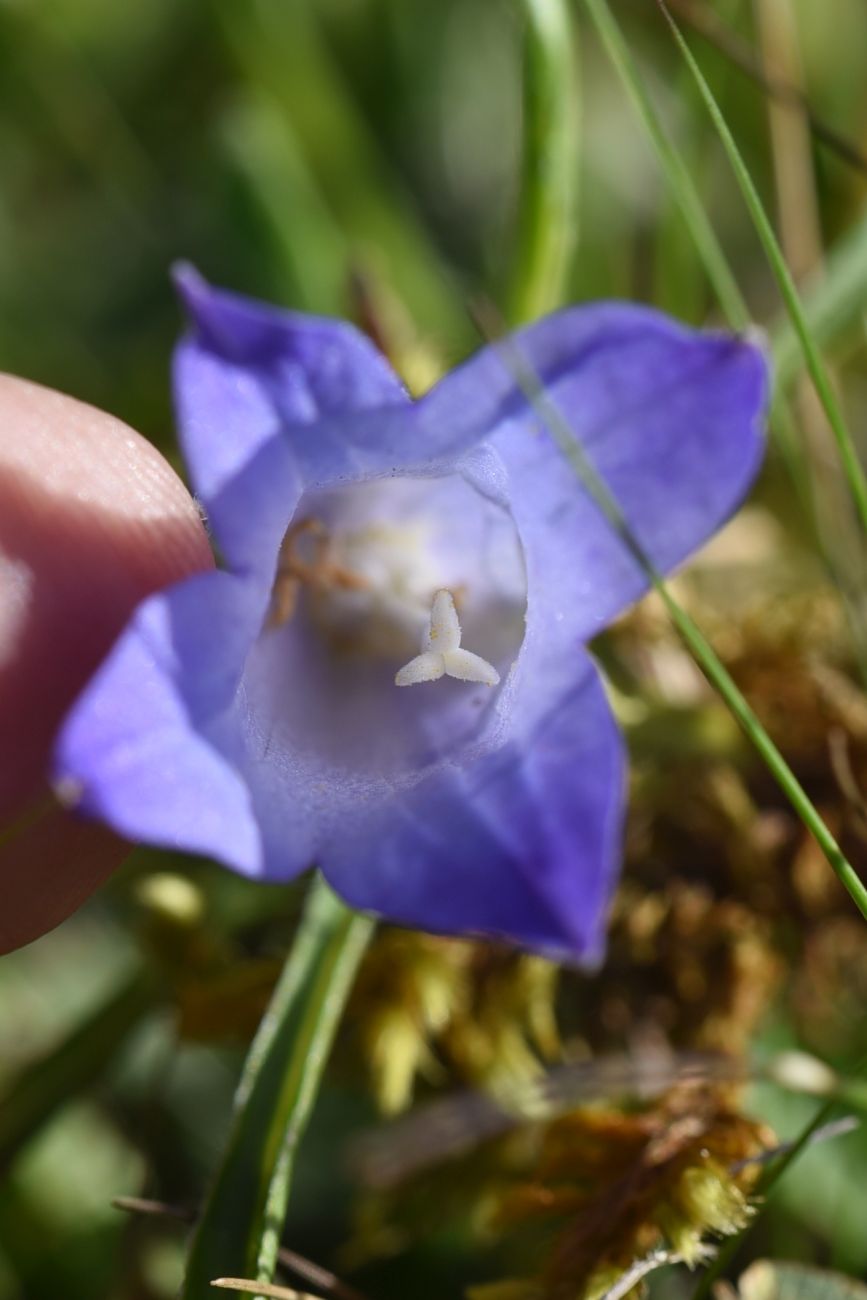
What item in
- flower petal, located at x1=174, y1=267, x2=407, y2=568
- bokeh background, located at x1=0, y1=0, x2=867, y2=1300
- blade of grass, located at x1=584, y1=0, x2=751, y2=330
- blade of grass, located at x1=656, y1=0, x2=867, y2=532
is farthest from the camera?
bokeh background, located at x1=0, y1=0, x2=867, y2=1300

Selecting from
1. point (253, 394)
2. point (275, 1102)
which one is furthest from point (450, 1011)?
point (253, 394)

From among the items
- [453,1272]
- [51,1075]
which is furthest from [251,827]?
[453,1272]

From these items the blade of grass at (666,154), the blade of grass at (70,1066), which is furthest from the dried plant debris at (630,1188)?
the blade of grass at (666,154)

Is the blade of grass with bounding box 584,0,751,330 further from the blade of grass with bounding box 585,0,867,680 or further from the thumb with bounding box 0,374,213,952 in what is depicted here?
the thumb with bounding box 0,374,213,952

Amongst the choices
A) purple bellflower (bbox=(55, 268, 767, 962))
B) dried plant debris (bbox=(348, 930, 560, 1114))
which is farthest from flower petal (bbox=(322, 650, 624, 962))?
dried plant debris (bbox=(348, 930, 560, 1114))

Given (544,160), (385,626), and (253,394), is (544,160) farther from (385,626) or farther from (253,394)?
(253,394)

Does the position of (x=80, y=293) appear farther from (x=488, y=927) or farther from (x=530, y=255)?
(x=488, y=927)

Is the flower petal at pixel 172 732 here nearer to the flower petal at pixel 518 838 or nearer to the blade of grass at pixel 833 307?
the flower petal at pixel 518 838
